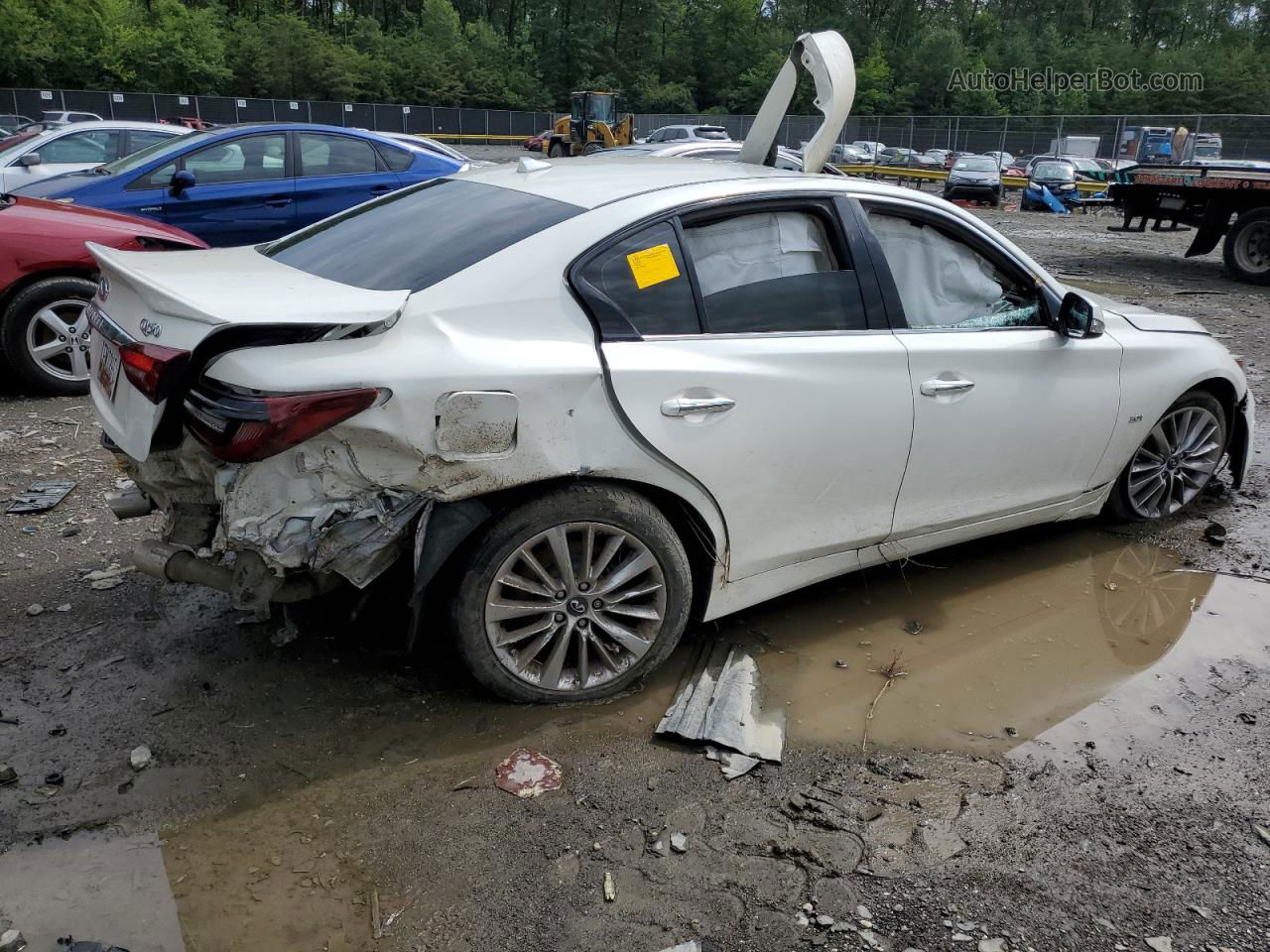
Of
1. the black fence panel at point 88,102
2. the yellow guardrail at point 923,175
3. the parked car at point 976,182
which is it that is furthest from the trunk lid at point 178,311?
the black fence panel at point 88,102

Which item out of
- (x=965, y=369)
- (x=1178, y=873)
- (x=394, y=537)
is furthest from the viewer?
(x=965, y=369)

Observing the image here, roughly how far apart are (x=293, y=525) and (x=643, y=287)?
1265 mm

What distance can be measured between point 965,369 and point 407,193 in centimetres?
221

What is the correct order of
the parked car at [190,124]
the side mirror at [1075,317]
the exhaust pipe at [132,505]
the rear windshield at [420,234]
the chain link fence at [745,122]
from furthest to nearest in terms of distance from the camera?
1. the chain link fence at [745,122]
2. the parked car at [190,124]
3. the side mirror at [1075,317]
4. the exhaust pipe at [132,505]
5. the rear windshield at [420,234]

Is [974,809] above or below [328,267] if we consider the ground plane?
below

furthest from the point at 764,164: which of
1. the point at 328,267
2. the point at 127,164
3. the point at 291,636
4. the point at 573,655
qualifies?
the point at 127,164

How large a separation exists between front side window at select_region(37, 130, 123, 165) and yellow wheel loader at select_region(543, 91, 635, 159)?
1521cm

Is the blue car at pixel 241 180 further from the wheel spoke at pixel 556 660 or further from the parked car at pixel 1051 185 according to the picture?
the parked car at pixel 1051 185

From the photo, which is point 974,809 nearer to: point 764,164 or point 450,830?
point 450,830

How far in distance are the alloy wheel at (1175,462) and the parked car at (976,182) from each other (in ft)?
73.4

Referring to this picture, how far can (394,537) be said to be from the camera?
288 centimetres

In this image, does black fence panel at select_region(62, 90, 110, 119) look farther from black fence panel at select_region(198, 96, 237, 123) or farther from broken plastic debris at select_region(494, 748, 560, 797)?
broken plastic debris at select_region(494, 748, 560, 797)

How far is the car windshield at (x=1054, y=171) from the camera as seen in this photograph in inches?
1025

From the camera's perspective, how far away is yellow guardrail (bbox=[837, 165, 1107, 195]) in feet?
88.4
